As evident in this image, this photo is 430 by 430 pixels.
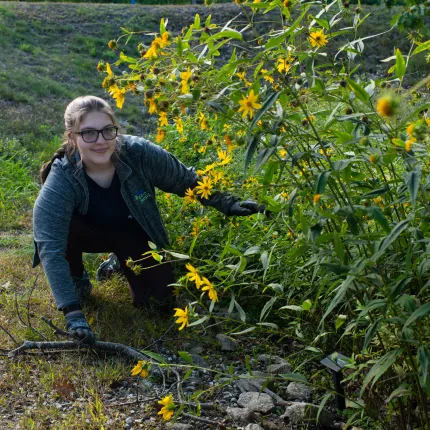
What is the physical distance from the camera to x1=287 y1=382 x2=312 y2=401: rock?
2.32 m

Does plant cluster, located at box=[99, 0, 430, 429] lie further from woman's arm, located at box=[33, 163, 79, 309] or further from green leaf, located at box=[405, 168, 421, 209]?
woman's arm, located at box=[33, 163, 79, 309]

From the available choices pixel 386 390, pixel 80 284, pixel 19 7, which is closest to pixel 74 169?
pixel 80 284

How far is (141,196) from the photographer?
2941mm

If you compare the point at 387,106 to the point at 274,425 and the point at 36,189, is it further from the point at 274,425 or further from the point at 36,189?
the point at 36,189

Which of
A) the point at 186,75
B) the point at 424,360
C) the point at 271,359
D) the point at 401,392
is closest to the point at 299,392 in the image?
the point at 271,359

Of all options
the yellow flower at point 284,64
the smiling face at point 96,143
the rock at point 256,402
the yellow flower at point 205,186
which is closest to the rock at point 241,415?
the rock at point 256,402

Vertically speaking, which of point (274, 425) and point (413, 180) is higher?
point (413, 180)

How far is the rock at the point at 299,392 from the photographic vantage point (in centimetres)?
232

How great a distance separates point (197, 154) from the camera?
3.86m

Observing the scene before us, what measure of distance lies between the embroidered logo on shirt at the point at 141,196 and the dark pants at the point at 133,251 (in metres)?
0.14

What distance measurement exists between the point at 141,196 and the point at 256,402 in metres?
1.09

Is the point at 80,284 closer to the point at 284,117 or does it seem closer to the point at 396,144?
the point at 284,117

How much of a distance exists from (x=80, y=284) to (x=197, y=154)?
1.10 metres

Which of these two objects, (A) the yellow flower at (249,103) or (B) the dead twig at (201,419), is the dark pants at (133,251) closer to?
(B) the dead twig at (201,419)
